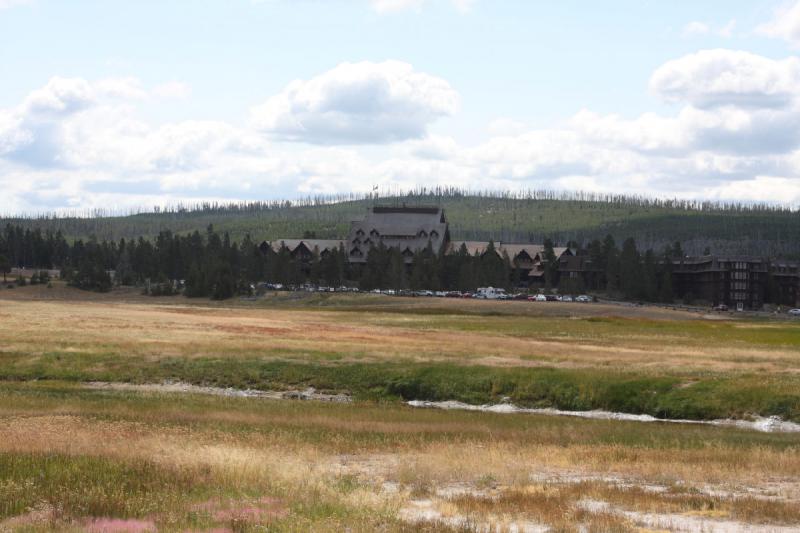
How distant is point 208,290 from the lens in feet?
518

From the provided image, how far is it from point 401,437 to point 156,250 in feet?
561

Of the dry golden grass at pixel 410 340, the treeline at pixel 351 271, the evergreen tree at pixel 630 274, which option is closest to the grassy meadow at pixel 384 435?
the dry golden grass at pixel 410 340

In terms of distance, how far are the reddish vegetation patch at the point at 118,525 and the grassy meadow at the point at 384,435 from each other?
71 millimetres

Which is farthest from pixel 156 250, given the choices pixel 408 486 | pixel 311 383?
pixel 408 486

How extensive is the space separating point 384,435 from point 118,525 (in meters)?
15.6

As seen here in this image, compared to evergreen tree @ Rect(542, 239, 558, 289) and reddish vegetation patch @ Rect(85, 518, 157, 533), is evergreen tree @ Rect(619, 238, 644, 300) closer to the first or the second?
evergreen tree @ Rect(542, 239, 558, 289)

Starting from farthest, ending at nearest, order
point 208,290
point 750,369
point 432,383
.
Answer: point 208,290
point 750,369
point 432,383

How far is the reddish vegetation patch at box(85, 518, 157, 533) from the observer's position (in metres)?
16.6

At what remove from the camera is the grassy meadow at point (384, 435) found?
18.9 m

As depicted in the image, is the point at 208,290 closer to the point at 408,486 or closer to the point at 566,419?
the point at 566,419

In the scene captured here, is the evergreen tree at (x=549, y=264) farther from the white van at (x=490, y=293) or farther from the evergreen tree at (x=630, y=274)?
the white van at (x=490, y=293)

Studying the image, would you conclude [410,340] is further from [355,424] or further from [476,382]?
[355,424]

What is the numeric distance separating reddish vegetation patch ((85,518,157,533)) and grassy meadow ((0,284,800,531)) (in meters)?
0.07

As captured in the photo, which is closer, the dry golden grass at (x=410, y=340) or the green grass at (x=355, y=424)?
the green grass at (x=355, y=424)
